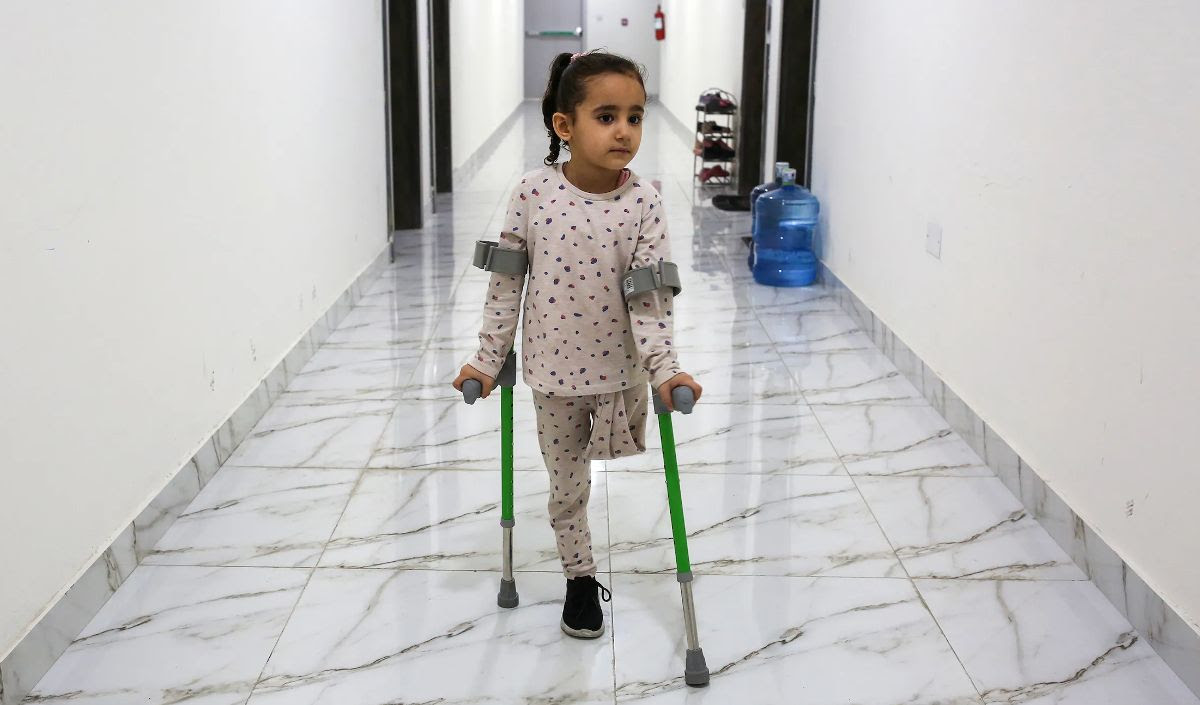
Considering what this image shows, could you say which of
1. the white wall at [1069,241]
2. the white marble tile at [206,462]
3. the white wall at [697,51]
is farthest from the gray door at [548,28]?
the white marble tile at [206,462]

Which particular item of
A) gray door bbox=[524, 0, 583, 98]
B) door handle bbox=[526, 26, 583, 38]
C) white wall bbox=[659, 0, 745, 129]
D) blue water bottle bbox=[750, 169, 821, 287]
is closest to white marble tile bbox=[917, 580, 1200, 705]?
blue water bottle bbox=[750, 169, 821, 287]

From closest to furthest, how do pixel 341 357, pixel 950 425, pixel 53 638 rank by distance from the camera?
pixel 53 638
pixel 950 425
pixel 341 357

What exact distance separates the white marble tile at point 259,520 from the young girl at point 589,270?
864 mm

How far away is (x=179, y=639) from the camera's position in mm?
2248

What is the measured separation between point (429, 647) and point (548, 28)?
1760 centimetres

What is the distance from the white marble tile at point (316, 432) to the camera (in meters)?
3.20

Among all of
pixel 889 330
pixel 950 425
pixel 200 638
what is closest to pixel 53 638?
pixel 200 638

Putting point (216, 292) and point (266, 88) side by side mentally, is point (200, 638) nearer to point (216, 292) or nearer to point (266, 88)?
point (216, 292)

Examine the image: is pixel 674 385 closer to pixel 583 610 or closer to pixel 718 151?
pixel 583 610

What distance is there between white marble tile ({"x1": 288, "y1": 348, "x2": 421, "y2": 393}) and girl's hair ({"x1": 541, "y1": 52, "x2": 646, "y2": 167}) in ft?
6.46

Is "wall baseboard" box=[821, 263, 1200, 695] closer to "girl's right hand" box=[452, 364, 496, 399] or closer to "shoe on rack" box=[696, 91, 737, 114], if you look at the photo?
"girl's right hand" box=[452, 364, 496, 399]

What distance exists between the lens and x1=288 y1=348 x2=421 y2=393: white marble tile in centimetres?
385

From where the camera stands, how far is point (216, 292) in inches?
123

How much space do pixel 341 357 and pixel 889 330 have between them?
2.02m
